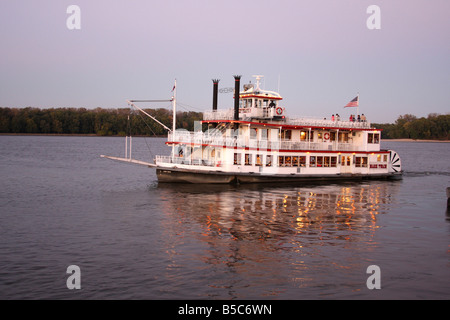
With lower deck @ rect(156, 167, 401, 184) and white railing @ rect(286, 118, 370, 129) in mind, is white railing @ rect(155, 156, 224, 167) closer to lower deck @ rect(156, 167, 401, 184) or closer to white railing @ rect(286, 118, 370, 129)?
lower deck @ rect(156, 167, 401, 184)

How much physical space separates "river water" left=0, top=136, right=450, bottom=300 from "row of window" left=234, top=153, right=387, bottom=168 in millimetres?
4913

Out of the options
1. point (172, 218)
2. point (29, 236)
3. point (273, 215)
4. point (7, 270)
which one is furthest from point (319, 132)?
point (7, 270)

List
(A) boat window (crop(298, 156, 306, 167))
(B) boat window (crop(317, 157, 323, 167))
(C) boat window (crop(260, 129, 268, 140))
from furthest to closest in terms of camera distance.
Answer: (B) boat window (crop(317, 157, 323, 167))
(A) boat window (crop(298, 156, 306, 167))
(C) boat window (crop(260, 129, 268, 140))

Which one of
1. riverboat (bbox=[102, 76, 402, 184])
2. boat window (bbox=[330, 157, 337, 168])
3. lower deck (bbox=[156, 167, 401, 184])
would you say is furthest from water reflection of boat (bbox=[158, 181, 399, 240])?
boat window (bbox=[330, 157, 337, 168])

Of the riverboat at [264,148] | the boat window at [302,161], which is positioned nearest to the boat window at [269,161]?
the riverboat at [264,148]

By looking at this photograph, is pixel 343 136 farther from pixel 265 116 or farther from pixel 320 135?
pixel 265 116

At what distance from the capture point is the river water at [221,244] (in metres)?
16.2

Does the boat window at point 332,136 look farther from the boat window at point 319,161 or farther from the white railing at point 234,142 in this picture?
the boat window at point 319,161

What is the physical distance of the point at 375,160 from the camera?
169 feet

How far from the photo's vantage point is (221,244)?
21.5m

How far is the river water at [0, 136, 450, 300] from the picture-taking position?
16203 mm
